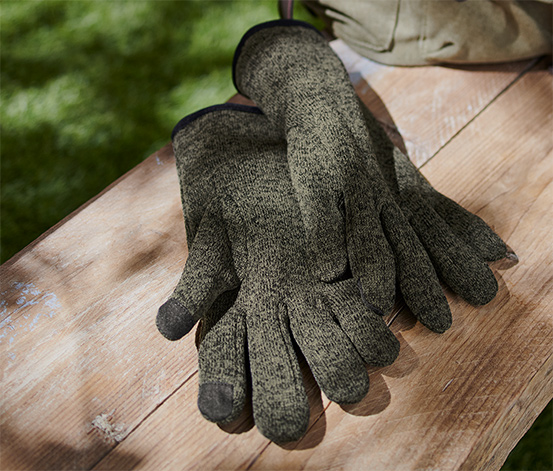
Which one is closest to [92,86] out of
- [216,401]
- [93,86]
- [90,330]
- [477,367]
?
[93,86]

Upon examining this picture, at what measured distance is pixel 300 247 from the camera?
3.15 ft

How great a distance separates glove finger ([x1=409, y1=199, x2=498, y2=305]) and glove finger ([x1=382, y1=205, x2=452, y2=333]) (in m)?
0.04

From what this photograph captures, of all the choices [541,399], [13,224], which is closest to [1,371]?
[13,224]

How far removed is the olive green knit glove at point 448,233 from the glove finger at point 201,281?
1.31 feet

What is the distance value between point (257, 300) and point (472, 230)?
0.48 meters

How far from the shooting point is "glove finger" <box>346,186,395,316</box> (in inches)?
34.6

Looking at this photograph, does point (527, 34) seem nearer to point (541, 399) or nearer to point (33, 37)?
point (541, 399)

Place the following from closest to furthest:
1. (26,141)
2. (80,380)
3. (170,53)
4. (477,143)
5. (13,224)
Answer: (80,380) → (477,143) → (13,224) → (26,141) → (170,53)

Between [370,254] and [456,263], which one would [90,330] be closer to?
[370,254]

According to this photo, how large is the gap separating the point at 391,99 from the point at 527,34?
403mm

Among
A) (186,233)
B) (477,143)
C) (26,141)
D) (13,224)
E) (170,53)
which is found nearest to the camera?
(186,233)

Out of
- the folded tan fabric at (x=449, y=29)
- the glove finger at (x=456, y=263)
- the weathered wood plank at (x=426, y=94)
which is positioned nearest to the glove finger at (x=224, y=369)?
the glove finger at (x=456, y=263)

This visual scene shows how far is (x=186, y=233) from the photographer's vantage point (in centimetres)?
101

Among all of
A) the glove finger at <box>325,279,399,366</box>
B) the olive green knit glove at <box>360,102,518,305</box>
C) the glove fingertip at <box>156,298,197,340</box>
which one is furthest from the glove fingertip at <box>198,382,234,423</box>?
the olive green knit glove at <box>360,102,518,305</box>
